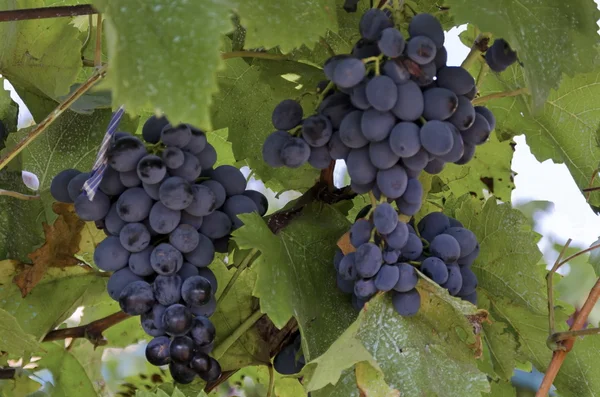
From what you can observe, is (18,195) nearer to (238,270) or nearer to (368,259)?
(238,270)

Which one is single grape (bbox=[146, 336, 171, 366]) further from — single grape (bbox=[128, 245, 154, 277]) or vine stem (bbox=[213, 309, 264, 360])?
vine stem (bbox=[213, 309, 264, 360])

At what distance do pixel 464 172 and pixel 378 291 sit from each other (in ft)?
1.22

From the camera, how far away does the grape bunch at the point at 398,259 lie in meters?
0.62

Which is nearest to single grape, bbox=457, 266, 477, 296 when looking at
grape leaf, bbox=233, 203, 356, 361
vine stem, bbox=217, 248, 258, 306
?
grape leaf, bbox=233, 203, 356, 361

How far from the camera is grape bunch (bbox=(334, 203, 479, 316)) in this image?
62 cm

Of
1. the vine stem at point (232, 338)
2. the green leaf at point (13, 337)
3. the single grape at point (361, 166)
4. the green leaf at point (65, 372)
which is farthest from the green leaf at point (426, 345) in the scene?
the green leaf at point (65, 372)

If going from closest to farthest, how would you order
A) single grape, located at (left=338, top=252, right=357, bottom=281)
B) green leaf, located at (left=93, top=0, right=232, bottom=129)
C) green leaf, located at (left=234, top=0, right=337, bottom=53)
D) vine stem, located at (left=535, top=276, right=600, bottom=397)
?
green leaf, located at (left=93, top=0, right=232, bottom=129) < green leaf, located at (left=234, top=0, right=337, bottom=53) < single grape, located at (left=338, top=252, right=357, bottom=281) < vine stem, located at (left=535, top=276, right=600, bottom=397)

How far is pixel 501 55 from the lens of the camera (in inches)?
23.8

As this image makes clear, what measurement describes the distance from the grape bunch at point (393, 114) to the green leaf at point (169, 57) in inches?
6.6

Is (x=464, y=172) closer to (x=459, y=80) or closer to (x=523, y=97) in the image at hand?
(x=523, y=97)

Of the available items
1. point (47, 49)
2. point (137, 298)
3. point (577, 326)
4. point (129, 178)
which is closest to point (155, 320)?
point (137, 298)

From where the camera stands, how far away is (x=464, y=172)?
3.16 feet

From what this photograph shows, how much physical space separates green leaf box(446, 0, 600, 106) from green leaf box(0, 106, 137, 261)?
1.40ft

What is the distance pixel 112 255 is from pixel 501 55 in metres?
0.38
